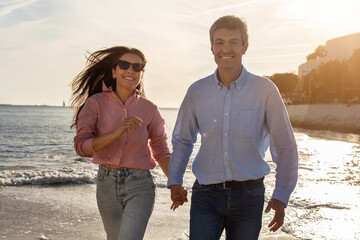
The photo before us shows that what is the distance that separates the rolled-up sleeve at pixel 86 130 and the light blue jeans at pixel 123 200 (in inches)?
10.7

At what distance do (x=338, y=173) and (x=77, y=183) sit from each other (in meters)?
8.19

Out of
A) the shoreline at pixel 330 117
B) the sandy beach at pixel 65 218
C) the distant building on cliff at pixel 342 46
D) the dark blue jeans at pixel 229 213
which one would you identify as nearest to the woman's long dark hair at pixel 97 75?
the dark blue jeans at pixel 229 213

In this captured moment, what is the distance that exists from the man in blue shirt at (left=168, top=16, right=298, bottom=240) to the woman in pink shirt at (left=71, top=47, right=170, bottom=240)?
550 mm

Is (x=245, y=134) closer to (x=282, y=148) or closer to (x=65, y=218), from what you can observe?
(x=282, y=148)

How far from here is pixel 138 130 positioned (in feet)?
12.6

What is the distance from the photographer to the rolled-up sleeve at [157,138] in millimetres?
4035

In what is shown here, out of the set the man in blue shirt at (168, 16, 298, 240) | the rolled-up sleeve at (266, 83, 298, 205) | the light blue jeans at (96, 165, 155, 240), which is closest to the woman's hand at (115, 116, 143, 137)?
the light blue jeans at (96, 165, 155, 240)

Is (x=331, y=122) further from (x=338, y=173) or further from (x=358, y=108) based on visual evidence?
(x=338, y=173)

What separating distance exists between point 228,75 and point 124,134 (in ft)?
3.53

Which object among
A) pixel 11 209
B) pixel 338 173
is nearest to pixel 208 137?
pixel 11 209

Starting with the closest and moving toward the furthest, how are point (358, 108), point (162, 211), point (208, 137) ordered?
point (208, 137)
point (162, 211)
point (358, 108)

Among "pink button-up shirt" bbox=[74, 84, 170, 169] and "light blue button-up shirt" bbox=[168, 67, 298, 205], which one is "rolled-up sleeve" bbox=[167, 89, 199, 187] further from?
"pink button-up shirt" bbox=[74, 84, 170, 169]

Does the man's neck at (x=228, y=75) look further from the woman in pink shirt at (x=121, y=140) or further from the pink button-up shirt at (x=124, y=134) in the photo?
the pink button-up shirt at (x=124, y=134)

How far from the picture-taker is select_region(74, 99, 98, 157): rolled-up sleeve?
3586mm
